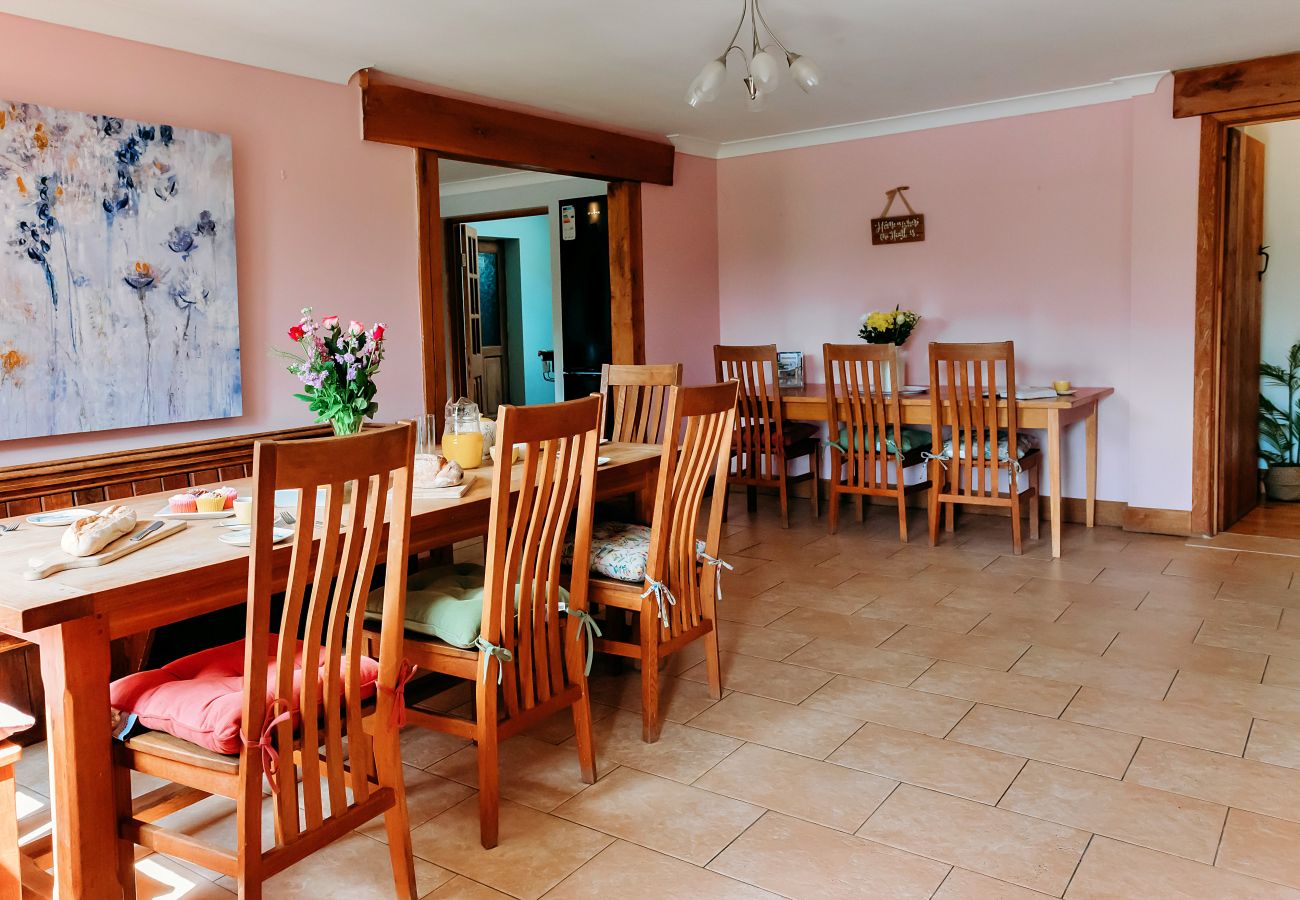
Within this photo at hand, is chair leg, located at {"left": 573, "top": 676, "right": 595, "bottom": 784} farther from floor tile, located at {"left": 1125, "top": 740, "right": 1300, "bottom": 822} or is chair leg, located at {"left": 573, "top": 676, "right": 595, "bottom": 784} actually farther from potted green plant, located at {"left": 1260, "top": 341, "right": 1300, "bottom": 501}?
potted green plant, located at {"left": 1260, "top": 341, "right": 1300, "bottom": 501}

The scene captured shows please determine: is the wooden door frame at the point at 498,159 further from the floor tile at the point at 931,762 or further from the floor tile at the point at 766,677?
the floor tile at the point at 931,762

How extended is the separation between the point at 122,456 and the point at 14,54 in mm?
1291

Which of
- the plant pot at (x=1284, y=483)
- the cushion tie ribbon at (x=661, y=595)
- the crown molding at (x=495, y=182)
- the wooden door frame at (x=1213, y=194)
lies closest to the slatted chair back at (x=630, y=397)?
the cushion tie ribbon at (x=661, y=595)

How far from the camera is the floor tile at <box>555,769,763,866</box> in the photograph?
2203 millimetres

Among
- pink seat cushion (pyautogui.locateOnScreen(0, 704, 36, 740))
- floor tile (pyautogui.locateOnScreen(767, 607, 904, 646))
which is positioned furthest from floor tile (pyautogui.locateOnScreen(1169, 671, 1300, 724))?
pink seat cushion (pyautogui.locateOnScreen(0, 704, 36, 740))

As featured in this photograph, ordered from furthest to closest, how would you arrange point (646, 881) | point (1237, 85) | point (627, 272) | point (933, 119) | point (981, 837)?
point (627, 272)
point (933, 119)
point (1237, 85)
point (981, 837)
point (646, 881)

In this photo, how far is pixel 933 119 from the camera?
5488 millimetres

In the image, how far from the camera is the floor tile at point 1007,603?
373 centimetres

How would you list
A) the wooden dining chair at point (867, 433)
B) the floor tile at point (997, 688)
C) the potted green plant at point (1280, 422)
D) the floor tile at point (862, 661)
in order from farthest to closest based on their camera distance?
the potted green plant at point (1280, 422) → the wooden dining chair at point (867, 433) → the floor tile at point (862, 661) → the floor tile at point (997, 688)

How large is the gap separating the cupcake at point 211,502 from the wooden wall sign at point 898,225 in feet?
14.1

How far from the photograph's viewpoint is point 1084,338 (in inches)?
204

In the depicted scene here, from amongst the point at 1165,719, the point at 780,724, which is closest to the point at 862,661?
the point at 780,724

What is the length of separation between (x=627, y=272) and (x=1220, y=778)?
4.11m

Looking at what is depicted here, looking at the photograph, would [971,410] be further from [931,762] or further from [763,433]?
[931,762]
